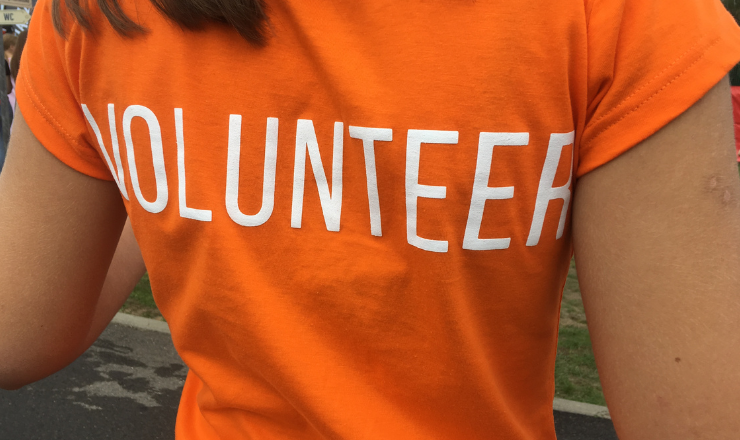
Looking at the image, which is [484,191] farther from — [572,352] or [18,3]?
[18,3]

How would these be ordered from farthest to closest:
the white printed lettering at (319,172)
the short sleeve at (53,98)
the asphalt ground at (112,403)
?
the asphalt ground at (112,403)
the short sleeve at (53,98)
the white printed lettering at (319,172)

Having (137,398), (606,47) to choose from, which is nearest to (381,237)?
(606,47)

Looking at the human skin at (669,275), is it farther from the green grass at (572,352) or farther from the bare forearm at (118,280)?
the green grass at (572,352)

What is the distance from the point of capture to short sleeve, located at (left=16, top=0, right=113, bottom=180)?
2.49 feet

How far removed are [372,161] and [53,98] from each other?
1.53 feet

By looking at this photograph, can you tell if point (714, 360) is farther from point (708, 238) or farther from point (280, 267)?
point (280, 267)

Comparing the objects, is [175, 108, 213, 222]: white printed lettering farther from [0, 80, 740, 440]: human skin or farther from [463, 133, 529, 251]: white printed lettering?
[0, 80, 740, 440]: human skin

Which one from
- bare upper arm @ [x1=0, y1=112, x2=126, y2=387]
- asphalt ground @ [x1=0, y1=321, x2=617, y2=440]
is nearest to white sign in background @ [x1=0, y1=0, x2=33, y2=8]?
asphalt ground @ [x1=0, y1=321, x2=617, y2=440]

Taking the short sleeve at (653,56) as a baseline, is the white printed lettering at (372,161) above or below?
below

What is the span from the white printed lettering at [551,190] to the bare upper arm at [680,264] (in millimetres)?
31

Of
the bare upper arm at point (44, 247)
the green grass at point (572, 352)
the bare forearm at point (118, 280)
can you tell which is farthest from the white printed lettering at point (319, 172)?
the green grass at point (572, 352)

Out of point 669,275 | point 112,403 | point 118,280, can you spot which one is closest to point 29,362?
point 118,280

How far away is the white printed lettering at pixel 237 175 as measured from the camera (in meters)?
0.65

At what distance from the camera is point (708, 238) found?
54 centimetres
